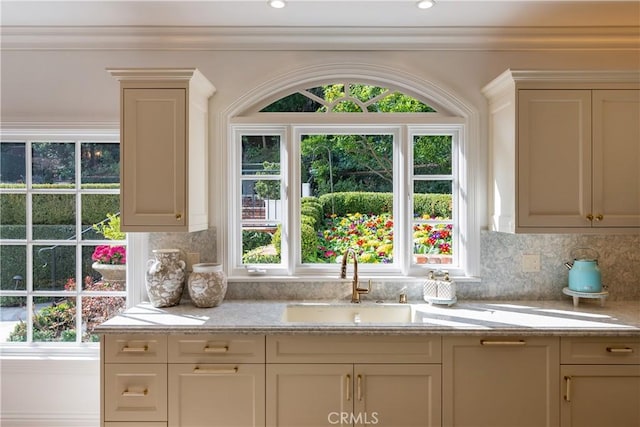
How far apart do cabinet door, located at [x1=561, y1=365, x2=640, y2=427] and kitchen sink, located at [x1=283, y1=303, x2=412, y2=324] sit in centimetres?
87

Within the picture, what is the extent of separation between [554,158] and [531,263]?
2.27 feet

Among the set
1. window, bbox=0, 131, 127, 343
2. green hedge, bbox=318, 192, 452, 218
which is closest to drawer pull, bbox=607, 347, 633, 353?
green hedge, bbox=318, 192, 452, 218

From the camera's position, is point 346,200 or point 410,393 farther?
point 346,200

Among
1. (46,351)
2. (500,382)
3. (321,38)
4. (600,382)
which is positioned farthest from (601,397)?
(46,351)

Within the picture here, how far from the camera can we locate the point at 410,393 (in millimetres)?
1936

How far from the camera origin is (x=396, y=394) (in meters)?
1.94

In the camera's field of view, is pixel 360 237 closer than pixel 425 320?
No

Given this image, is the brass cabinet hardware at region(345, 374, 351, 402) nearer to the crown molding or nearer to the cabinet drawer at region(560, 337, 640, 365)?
the cabinet drawer at region(560, 337, 640, 365)

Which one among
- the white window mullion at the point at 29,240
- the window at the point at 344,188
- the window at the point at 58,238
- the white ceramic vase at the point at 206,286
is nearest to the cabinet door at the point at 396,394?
the window at the point at 344,188

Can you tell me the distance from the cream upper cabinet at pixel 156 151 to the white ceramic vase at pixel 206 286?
0.92 ft

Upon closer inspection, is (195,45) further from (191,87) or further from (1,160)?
(1,160)

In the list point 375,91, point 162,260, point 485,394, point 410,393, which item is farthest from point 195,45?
point 485,394

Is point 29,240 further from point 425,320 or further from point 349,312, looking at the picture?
point 425,320

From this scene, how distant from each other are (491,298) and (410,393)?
2.97ft
